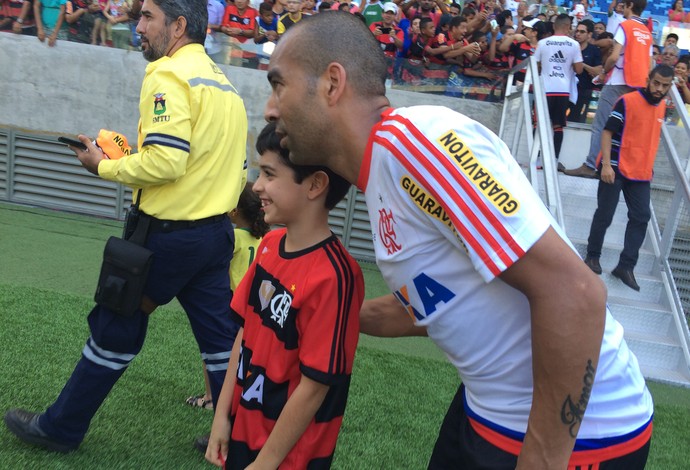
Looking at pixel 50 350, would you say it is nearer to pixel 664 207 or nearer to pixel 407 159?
pixel 407 159

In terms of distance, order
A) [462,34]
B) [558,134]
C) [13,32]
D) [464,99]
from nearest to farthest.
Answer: [558,134] < [464,99] < [13,32] < [462,34]

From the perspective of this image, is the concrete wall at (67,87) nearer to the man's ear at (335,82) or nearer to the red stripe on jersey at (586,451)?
the man's ear at (335,82)

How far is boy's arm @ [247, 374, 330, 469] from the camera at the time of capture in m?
1.79

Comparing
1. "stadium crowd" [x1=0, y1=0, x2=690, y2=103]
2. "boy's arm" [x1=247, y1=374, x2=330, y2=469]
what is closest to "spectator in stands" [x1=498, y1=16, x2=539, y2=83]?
"stadium crowd" [x1=0, y1=0, x2=690, y2=103]

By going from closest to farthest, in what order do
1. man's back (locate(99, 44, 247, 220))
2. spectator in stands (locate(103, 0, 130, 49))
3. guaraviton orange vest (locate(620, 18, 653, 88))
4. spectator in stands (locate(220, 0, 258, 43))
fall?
man's back (locate(99, 44, 247, 220)), guaraviton orange vest (locate(620, 18, 653, 88)), spectator in stands (locate(103, 0, 130, 49)), spectator in stands (locate(220, 0, 258, 43))

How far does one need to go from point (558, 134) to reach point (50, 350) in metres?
5.61

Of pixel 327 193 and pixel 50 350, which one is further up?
pixel 327 193

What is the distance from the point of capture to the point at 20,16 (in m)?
8.97

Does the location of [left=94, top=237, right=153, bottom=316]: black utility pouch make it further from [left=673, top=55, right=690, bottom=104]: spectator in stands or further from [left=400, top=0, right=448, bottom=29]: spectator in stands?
[left=400, top=0, right=448, bottom=29]: spectator in stands

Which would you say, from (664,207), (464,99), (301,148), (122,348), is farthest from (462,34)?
(301,148)

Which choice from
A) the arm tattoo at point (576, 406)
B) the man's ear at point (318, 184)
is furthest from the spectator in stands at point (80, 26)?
the arm tattoo at point (576, 406)

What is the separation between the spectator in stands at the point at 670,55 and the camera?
1016 centimetres

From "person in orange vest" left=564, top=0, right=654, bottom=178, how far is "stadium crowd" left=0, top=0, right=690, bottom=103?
68 cm

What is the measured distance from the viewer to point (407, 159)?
121 cm
